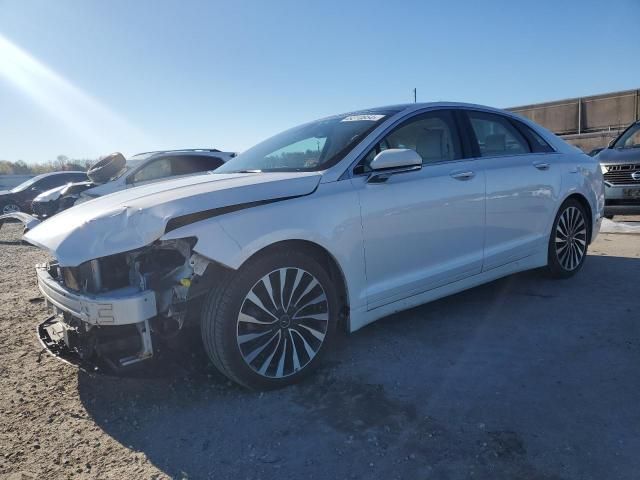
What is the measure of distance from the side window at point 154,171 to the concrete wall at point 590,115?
14.2 meters

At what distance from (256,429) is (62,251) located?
1.35m

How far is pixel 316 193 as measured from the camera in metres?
2.99

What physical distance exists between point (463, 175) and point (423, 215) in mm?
580

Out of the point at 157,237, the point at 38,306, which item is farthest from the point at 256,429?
the point at 38,306

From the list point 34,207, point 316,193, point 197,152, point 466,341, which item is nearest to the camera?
point 316,193

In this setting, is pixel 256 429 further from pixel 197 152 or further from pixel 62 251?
pixel 197 152

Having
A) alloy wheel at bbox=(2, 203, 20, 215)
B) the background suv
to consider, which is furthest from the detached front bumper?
alloy wheel at bbox=(2, 203, 20, 215)

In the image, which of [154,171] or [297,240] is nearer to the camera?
[297,240]

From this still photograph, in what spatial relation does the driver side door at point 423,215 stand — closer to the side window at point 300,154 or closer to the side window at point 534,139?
the side window at point 300,154

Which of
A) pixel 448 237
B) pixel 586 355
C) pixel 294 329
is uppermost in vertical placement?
pixel 448 237

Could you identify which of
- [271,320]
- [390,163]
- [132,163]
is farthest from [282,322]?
[132,163]

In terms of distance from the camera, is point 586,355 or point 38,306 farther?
point 38,306

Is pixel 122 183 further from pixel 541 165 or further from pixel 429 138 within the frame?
pixel 541 165

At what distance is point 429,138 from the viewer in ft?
12.4
